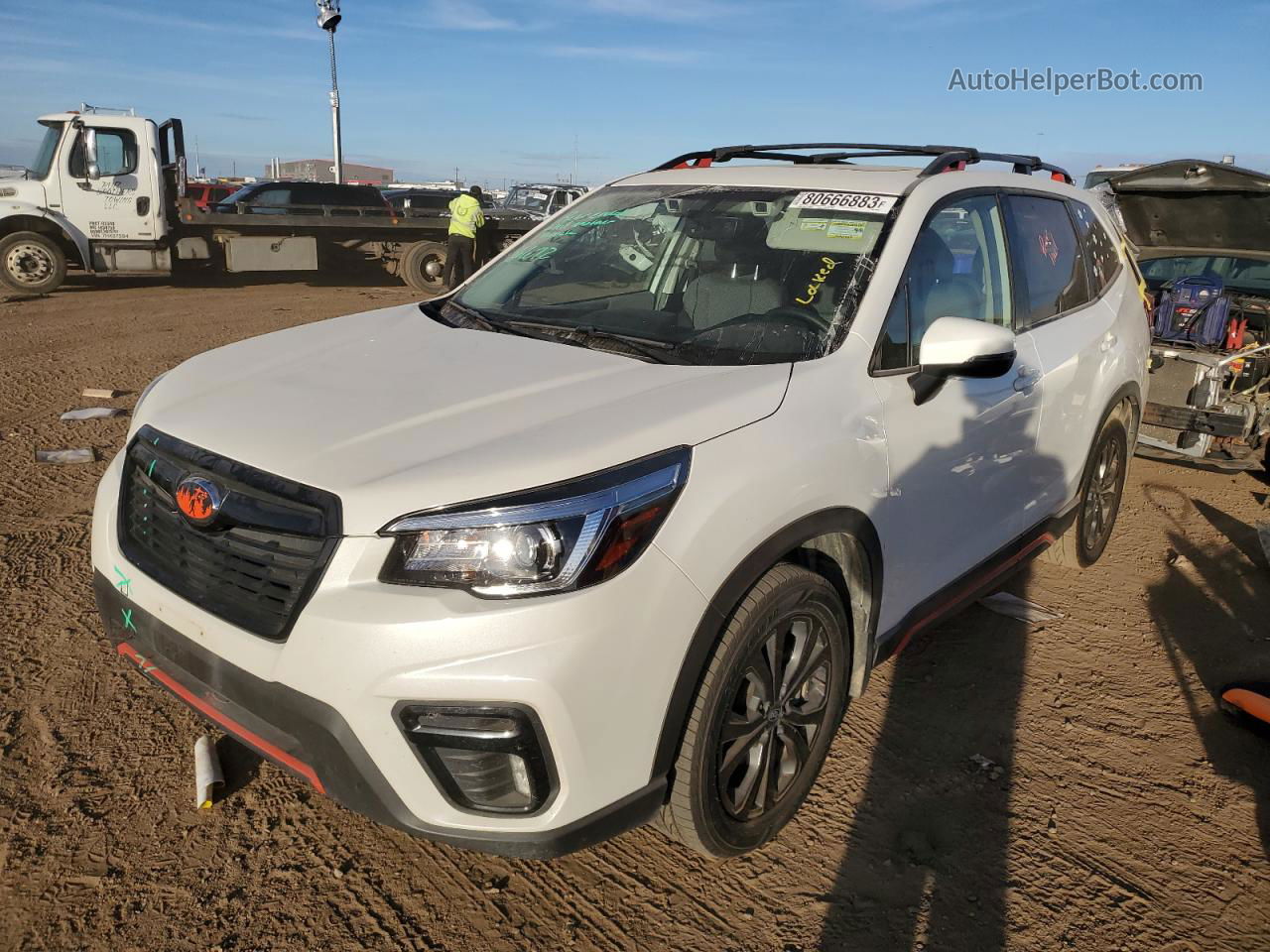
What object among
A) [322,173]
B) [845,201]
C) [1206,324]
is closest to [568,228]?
[845,201]

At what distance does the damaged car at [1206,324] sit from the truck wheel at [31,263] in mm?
13116

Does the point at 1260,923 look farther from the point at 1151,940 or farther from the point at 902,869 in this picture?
the point at 902,869

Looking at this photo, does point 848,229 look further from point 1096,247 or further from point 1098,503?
point 1098,503

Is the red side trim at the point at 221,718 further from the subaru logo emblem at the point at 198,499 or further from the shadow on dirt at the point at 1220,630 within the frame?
the shadow on dirt at the point at 1220,630

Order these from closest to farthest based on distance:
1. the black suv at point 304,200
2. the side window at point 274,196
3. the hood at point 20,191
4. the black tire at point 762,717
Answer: the black tire at point 762,717 < the hood at point 20,191 < the black suv at point 304,200 < the side window at point 274,196

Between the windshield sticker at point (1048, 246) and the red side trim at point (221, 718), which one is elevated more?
the windshield sticker at point (1048, 246)

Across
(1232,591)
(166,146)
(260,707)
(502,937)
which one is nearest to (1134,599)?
(1232,591)

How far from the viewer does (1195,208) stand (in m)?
6.26

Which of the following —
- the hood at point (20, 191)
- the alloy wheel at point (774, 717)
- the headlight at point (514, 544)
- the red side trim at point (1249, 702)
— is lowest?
the red side trim at point (1249, 702)

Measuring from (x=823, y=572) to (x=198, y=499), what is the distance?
1.58m

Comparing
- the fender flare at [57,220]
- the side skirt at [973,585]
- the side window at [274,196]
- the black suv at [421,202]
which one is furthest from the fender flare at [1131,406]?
the side window at [274,196]

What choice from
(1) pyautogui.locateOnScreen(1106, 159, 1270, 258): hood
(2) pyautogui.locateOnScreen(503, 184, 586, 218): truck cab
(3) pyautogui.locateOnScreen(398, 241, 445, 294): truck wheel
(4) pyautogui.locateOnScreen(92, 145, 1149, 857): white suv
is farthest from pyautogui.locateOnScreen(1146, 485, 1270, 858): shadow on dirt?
(2) pyautogui.locateOnScreen(503, 184, 586, 218): truck cab

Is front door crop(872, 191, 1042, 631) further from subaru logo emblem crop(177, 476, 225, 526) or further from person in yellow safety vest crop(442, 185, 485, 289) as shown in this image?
person in yellow safety vest crop(442, 185, 485, 289)

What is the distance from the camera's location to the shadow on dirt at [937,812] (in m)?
2.39
